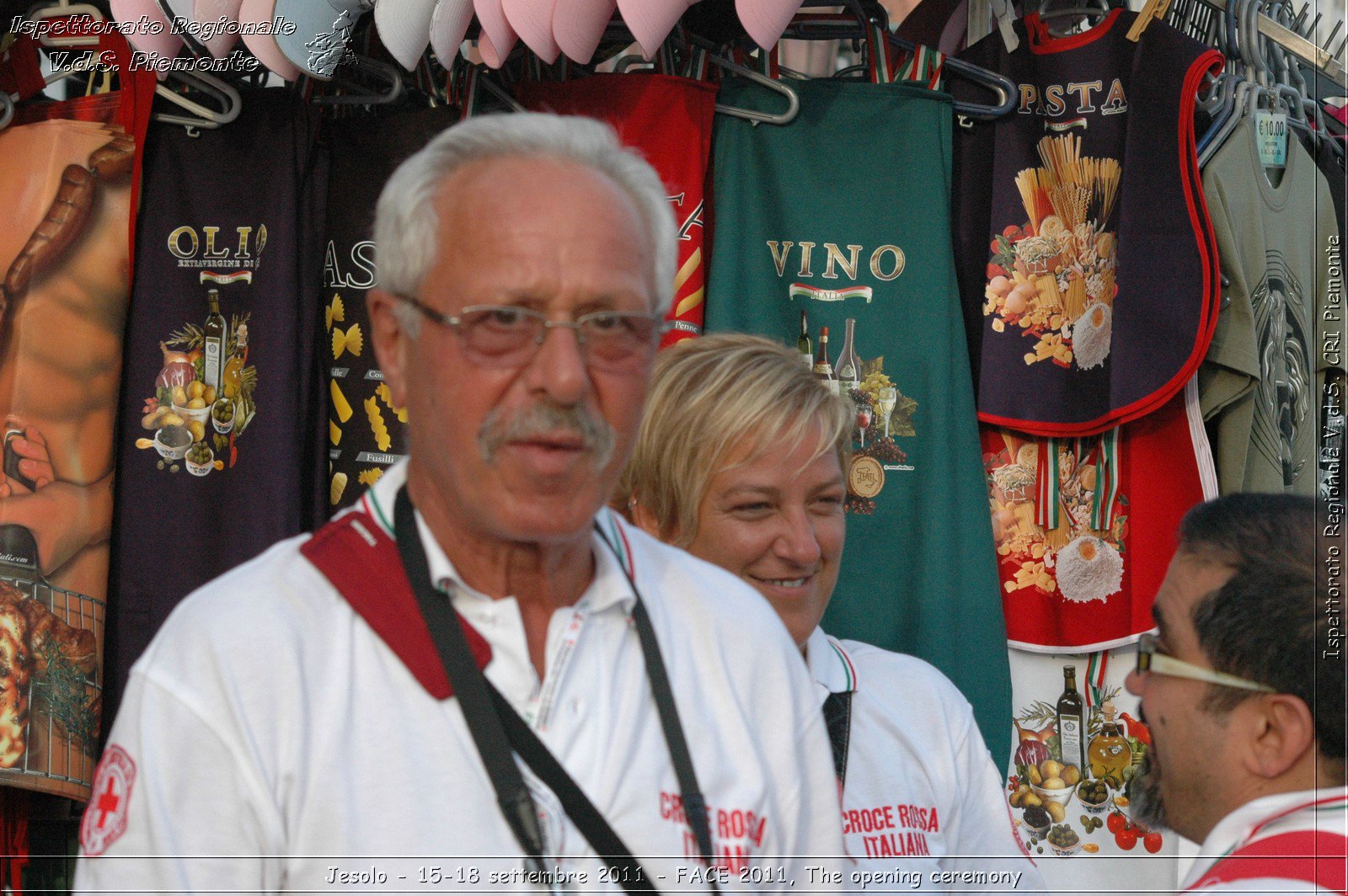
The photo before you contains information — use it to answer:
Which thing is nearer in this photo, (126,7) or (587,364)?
(587,364)

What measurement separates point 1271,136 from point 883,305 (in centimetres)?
105

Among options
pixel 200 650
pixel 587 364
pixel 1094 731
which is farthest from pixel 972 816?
pixel 200 650

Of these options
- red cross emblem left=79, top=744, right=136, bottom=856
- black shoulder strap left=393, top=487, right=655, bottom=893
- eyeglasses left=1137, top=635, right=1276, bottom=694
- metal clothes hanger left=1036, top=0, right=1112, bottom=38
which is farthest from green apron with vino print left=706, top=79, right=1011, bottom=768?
red cross emblem left=79, top=744, right=136, bottom=856

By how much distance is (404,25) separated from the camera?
260 cm

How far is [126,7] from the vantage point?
2713mm

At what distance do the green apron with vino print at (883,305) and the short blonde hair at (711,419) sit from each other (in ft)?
1.53

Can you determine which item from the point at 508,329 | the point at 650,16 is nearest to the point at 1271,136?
the point at 650,16

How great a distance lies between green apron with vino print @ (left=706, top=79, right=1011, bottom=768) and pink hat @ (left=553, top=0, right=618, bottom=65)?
421 mm

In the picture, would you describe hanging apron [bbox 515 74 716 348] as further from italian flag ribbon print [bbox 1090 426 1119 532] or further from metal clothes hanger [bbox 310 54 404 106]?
italian flag ribbon print [bbox 1090 426 1119 532]

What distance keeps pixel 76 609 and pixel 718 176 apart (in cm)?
167

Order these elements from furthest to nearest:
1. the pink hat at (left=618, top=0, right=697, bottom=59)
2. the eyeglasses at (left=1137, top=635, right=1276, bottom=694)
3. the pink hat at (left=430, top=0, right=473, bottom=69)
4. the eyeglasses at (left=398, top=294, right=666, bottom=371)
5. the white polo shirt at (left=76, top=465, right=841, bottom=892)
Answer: the pink hat at (left=430, top=0, right=473, bottom=69) < the pink hat at (left=618, top=0, right=697, bottom=59) < the eyeglasses at (left=1137, top=635, right=1276, bottom=694) < the eyeglasses at (left=398, top=294, right=666, bottom=371) < the white polo shirt at (left=76, top=465, right=841, bottom=892)

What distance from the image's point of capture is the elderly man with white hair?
1229 millimetres

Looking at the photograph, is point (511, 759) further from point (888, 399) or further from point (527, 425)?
point (888, 399)

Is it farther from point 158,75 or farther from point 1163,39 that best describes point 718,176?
point 158,75
